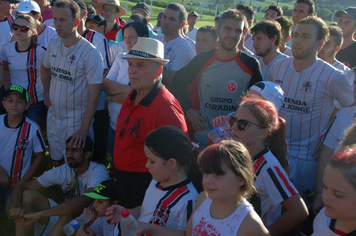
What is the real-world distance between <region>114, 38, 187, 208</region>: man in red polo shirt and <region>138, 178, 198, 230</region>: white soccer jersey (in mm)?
553

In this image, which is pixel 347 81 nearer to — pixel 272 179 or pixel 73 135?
pixel 272 179

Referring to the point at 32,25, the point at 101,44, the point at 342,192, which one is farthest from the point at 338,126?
the point at 32,25

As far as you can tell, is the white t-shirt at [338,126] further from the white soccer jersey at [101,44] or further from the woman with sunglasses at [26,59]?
the woman with sunglasses at [26,59]

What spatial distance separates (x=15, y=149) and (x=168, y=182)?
8.95ft

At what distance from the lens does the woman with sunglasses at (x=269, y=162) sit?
236 centimetres

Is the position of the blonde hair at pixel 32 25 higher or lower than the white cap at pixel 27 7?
lower

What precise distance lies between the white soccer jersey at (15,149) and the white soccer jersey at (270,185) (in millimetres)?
3186

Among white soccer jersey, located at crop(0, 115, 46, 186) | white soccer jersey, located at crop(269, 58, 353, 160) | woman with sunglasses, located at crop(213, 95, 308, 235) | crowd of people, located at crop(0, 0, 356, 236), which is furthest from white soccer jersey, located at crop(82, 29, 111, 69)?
woman with sunglasses, located at crop(213, 95, 308, 235)

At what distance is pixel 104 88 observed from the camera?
4.41 m

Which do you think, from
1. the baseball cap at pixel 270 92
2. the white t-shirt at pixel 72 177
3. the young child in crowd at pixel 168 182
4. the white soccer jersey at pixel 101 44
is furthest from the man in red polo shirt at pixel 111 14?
the young child in crowd at pixel 168 182

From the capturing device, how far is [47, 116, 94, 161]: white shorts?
448 centimetres

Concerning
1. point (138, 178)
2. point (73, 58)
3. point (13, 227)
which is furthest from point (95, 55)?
point (13, 227)

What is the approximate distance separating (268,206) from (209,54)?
6.33 ft

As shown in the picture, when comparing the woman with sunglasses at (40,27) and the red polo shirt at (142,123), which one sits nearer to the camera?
the red polo shirt at (142,123)
